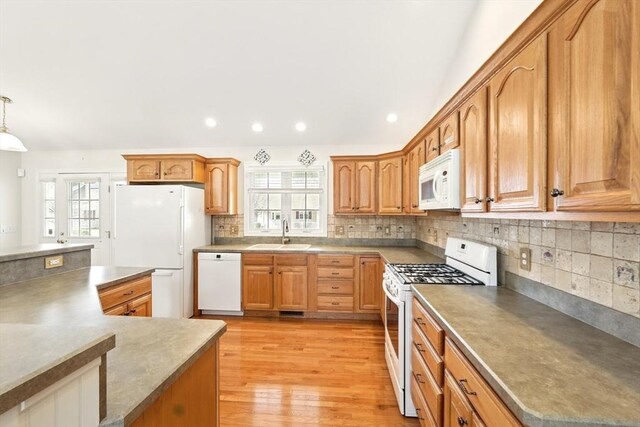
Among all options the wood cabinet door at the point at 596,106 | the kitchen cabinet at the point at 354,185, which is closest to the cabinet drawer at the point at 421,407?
the wood cabinet door at the point at 596,106

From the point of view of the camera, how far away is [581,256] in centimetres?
131

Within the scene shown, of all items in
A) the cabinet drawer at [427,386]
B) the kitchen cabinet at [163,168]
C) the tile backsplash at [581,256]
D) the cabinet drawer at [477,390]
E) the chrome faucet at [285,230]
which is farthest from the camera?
the chrome faucet at [285,230]

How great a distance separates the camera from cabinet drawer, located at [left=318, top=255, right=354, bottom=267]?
3.72 metres

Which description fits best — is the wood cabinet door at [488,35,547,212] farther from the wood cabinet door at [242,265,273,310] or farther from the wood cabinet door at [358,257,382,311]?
the wood cabinet door at [242,265,273,310]

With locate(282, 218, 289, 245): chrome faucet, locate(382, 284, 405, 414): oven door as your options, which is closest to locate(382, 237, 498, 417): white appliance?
locate(382, 284, 405, 414): oven door

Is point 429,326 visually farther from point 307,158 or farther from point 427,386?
point 307,158

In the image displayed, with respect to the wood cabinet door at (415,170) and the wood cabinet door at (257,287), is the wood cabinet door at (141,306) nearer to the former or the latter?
the wood cabinet door at (257,287)

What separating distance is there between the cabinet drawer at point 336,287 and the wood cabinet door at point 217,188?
67.5 inches

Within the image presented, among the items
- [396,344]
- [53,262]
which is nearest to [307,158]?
[396,344]

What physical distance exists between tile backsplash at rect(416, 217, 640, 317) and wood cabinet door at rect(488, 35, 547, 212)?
1.08 ft

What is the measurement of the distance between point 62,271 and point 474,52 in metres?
3.77

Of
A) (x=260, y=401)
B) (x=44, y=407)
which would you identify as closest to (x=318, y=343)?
(x=260, y=401)

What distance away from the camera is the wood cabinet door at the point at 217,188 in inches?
164

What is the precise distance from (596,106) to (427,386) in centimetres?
150
